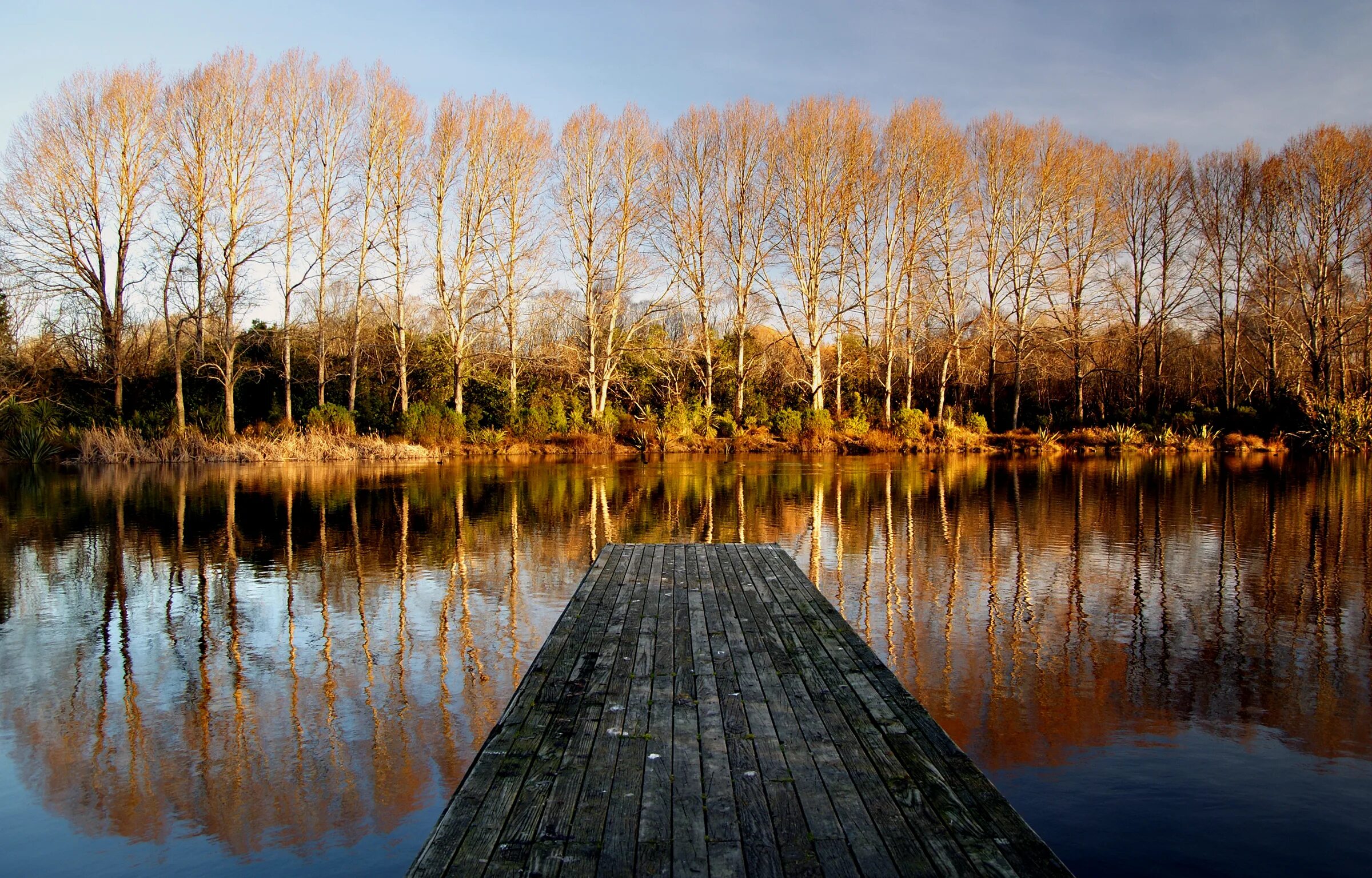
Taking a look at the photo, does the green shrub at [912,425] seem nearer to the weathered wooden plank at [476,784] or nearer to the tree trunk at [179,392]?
the tree trunk at [179,392]

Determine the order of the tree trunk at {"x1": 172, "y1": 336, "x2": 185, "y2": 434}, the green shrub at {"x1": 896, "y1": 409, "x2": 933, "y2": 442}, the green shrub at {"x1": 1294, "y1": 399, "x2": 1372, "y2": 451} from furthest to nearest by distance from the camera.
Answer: the green shrub at {"x1": 896, "y1": 409, "x2": 933, "y2": 442} → the green shrub at {"x1": 1294, "y1": 399, "x2": 1372, "y2": 451} → the tree trunk at {"x1": 172, "y1": 336, "x2": 185, "y2": 434}

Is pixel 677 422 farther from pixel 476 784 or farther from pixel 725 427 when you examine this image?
pixel 476 784

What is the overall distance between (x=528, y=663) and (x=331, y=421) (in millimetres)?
25714

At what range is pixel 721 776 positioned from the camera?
10.4 ft

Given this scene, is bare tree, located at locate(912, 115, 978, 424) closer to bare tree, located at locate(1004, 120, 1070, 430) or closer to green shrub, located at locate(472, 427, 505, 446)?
bare tree, located at locate(1004, 120, 1070, 430)

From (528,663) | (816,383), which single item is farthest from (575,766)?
(816,383)

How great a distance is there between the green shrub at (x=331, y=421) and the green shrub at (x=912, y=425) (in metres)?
20.9

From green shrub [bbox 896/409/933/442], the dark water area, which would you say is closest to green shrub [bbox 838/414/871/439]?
green shrub [bbox 896/409/933/442]

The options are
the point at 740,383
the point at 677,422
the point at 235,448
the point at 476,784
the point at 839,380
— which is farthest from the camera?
the point at 740,383

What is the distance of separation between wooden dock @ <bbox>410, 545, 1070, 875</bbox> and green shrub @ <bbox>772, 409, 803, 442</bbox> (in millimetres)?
27761

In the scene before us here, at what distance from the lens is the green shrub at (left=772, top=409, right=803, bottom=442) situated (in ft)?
108

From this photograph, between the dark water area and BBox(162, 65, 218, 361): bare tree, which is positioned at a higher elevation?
BBox(162, 65, 218, 361): bare tree

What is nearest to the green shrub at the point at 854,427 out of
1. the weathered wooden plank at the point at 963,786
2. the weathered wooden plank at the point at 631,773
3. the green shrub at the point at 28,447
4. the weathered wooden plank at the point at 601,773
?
the green shrub at the point at 28,447

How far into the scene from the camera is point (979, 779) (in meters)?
3.14
